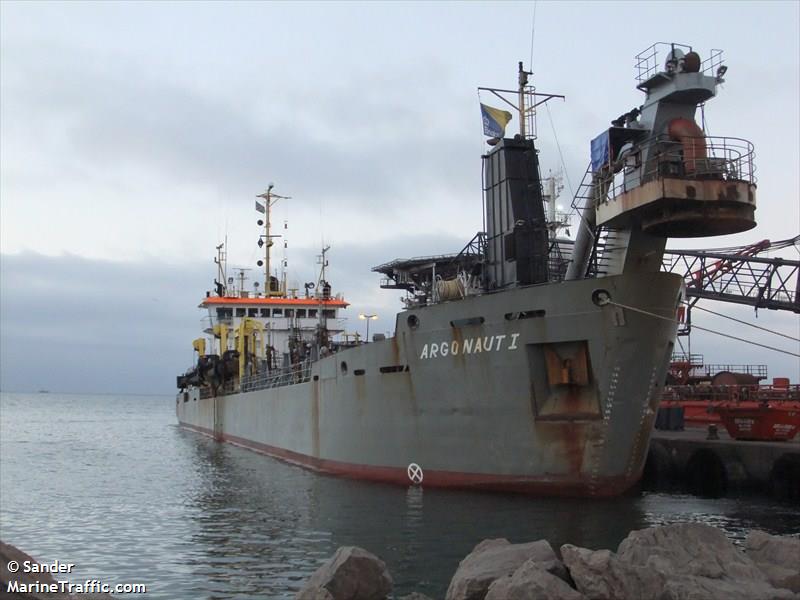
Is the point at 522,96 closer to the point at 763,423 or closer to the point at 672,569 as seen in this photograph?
the point at 763,423

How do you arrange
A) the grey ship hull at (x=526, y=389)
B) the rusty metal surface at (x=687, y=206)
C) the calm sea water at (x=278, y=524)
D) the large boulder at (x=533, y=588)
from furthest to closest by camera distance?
1. the grey ship hull at (x=526, y=389)
2. the rusty metal surface at (x=687, y=206)
3. the calm sea water at (x=278, y=524)
4. the large boulder at (x=533, y=588)

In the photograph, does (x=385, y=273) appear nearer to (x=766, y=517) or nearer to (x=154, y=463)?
(x=154, y=463)

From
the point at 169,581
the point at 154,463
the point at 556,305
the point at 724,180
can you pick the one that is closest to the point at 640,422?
the point at 556,305

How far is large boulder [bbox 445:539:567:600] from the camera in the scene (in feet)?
23.6

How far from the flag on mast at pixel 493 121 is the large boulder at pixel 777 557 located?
10397 millimetres

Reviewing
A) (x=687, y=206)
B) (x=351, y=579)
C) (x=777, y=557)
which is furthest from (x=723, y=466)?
(x=351, y=579)

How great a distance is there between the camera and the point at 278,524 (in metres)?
13.2

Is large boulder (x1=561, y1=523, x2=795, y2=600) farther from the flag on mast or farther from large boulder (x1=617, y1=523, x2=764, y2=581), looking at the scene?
the flag on mast

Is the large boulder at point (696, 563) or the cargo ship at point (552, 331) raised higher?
the cargo ship at point (552, 331)

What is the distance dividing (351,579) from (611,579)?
8.41 feet

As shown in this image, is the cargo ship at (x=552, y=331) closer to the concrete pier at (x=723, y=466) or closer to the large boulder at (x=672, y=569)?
the concrete pier at (x=723, y=466)

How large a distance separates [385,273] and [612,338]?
10032 mm

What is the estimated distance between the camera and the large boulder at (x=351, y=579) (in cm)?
742

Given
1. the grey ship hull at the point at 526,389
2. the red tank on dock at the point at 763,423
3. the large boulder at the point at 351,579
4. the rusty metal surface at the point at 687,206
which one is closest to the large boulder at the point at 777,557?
the large boulder at the point at 351,579
